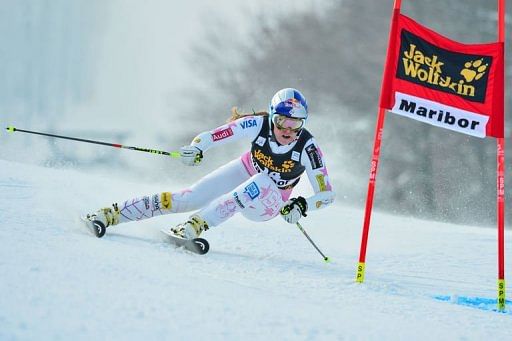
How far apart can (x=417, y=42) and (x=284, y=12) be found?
650 inches

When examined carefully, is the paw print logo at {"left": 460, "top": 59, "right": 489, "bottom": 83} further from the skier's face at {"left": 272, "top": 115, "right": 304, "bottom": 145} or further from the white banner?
the skier's face at {"left": 272, "top": 115, "right": 304, "bottom": 145}

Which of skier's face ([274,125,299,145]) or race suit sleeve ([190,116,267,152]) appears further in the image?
race suit sleeve ([190,116,267,152])

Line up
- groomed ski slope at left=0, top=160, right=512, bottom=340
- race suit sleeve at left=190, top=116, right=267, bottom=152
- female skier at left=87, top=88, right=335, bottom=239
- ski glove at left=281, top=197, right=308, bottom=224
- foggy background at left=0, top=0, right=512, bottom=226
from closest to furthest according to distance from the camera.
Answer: groomed ski slope at left=0, top=160, right=512, bottom=340 < ski glove at left=281, top=197, right=308, bottom=224 < female skier at left=87, top=88, right=335, bottom=239 < race suit sleeve at left=190, top=116, right=267, bottom=152 < foggy background at left=0, top=0, right=512, bottom=226

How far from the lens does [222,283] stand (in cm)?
342

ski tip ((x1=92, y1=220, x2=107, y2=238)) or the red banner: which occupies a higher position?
the red banner

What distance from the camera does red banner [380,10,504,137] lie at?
13.8ft

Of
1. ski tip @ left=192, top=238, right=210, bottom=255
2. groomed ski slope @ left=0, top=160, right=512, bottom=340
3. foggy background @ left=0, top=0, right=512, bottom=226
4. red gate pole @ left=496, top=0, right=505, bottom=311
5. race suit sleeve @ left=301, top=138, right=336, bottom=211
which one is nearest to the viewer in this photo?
groomed ski slope @ left=0, top=160, right=512, bottom=340

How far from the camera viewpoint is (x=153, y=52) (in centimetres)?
2247

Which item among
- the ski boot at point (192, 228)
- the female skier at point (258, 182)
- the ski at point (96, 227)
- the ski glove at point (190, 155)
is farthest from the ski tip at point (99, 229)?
the ski glove at point (190, 155)

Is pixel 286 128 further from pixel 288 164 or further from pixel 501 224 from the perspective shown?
pixel 501 224

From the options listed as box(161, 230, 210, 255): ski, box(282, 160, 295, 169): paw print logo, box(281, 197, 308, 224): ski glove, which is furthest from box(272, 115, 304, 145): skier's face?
box(161, 230, 210, 255): ski

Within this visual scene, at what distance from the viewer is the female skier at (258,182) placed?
15.0 feet

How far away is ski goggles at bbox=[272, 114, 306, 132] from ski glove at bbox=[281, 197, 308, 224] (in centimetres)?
53

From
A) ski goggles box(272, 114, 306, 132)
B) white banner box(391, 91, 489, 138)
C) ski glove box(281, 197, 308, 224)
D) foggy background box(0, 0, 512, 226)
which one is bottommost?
ski glove box(281, 197, 308, 224)
